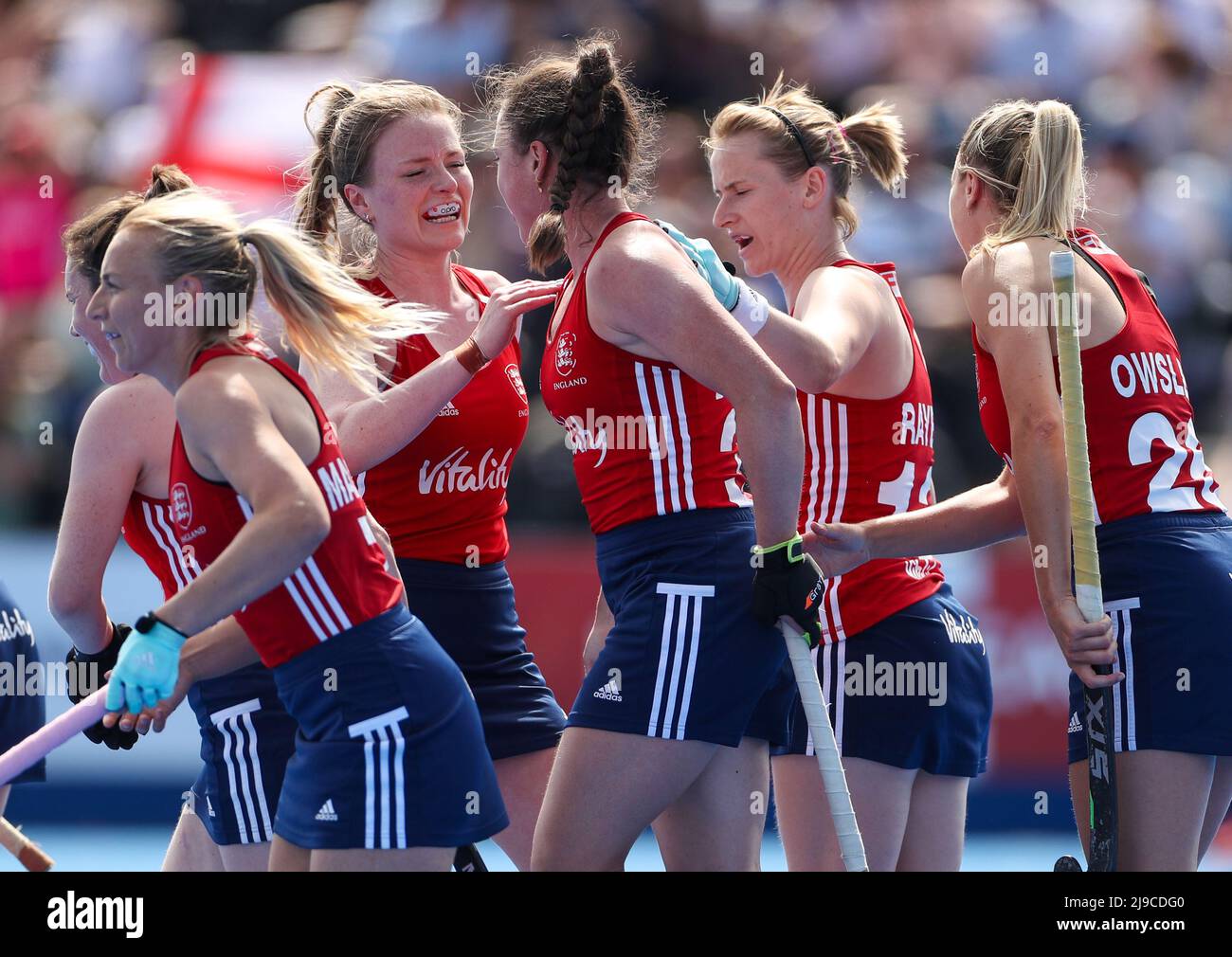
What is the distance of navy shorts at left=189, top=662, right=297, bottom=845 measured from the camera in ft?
12.2

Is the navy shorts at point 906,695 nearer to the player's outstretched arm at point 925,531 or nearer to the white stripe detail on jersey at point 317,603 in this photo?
the player's outstretched arm at point 925,531

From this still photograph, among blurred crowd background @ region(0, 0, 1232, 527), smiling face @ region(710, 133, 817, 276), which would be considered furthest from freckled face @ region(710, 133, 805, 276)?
blurred crowd background @ region(0, 0, 1232, 527)

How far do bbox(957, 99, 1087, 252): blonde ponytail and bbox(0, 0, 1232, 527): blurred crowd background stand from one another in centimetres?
481

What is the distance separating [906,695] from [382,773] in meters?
1.35

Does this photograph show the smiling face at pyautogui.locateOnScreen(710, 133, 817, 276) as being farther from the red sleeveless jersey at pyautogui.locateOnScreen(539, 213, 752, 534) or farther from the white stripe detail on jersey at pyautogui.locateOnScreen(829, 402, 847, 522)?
the red sleeveless jersey at pyautogui.locateOnScreen(539, 213, 752, 534)

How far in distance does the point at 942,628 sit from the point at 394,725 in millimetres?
1482

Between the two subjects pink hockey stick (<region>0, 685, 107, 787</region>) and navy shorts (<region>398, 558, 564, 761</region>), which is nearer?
pink hockey stick (<region>0, 685, 107, 787</region>)

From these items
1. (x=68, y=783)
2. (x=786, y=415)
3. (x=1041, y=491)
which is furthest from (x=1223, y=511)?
(x=68, y=783)

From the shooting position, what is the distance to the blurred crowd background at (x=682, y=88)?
359 inches

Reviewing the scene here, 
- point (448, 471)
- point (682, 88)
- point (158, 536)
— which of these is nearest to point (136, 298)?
point (158, 536)

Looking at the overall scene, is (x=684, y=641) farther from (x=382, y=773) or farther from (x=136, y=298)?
(x=136, y=298)

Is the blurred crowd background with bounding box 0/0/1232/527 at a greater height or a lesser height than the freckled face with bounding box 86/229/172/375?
greater

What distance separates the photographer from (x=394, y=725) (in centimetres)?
302

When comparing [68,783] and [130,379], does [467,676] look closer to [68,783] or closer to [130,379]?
[130,379]
